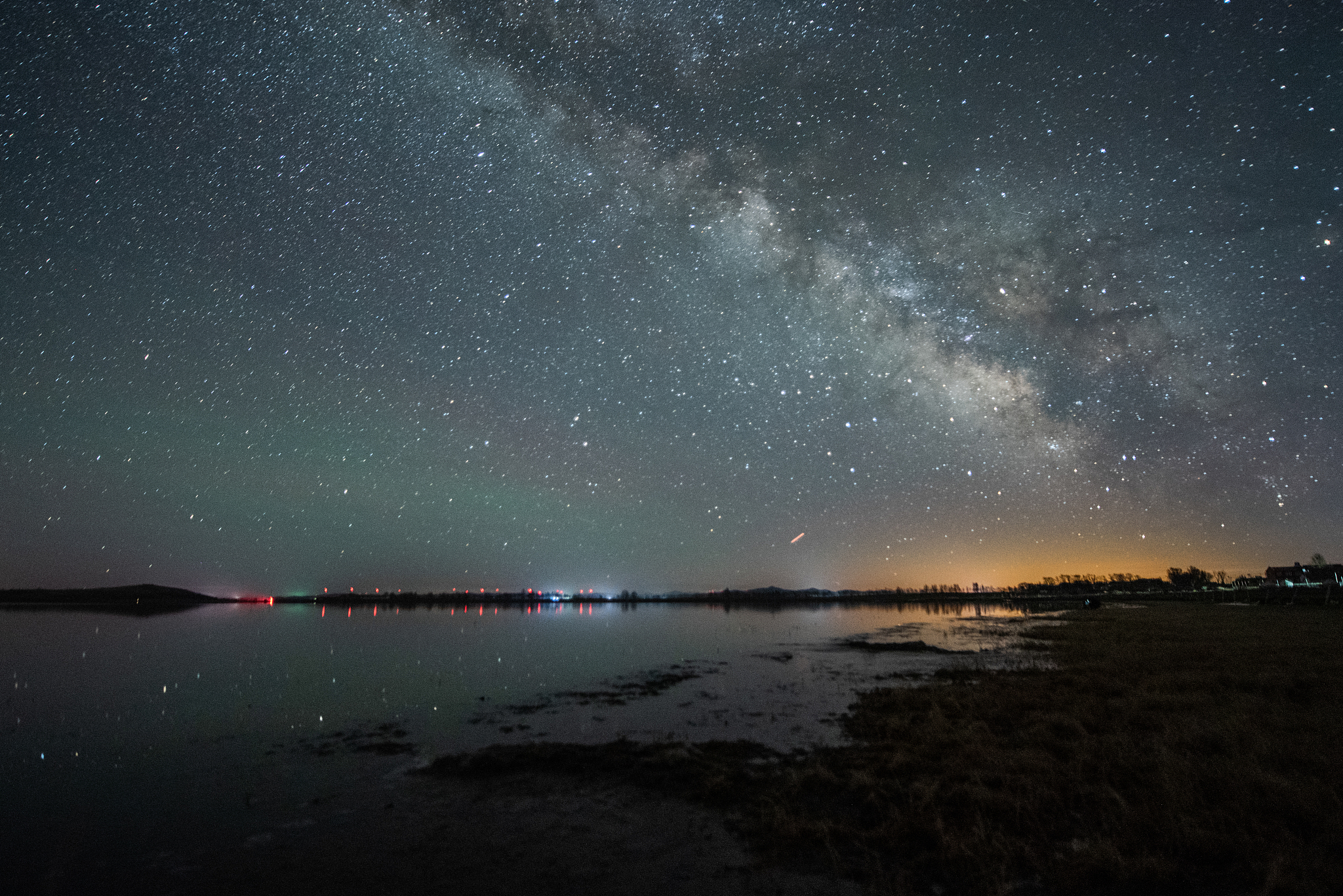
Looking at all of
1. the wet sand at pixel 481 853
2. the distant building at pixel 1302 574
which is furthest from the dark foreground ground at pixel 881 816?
the distant building at pixel 1302 574

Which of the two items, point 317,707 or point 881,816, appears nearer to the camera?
point 881,816

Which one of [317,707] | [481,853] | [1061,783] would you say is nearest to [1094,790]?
[1061,783]

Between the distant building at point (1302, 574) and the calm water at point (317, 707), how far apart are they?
12760cm

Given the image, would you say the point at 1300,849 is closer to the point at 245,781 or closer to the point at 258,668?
the point at 245,781

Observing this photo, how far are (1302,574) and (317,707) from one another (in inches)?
8312

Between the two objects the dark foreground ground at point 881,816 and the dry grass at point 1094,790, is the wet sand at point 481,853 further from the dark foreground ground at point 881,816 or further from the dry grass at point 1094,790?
the dry grass at point 1094,790

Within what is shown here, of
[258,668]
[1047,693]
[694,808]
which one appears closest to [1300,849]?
[694,808]

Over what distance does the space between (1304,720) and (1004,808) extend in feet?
28.0

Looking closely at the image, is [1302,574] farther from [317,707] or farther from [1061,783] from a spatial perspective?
[317,707]

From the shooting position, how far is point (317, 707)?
24094 mm

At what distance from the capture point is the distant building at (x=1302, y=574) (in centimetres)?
12250

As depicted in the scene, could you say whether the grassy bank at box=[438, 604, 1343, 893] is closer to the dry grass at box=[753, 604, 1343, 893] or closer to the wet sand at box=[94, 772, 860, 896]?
the dry grass at box=[753, 604, 1343, 893]

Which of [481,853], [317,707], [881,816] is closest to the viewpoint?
[481,853]

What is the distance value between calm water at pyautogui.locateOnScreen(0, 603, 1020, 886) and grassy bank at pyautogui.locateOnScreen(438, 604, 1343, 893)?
3332 mm
